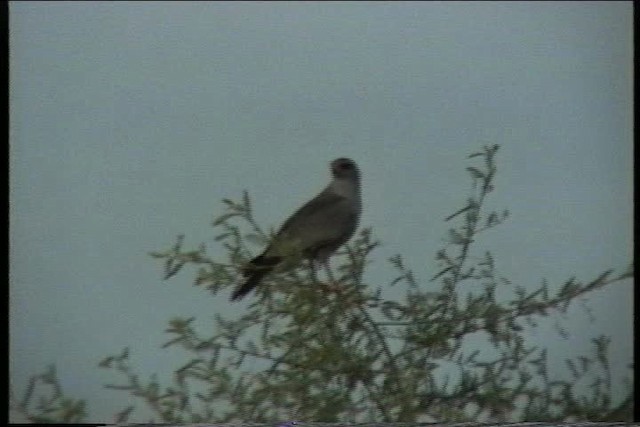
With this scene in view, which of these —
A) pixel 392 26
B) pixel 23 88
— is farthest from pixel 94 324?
pixel 392 26

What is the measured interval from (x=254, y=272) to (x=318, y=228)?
0.19 metres

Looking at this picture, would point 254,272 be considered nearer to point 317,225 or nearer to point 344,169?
point 317,225

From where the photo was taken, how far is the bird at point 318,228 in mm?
2223

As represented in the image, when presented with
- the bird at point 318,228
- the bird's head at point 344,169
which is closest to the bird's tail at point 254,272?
the bird at point 318,228

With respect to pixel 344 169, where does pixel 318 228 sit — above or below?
below

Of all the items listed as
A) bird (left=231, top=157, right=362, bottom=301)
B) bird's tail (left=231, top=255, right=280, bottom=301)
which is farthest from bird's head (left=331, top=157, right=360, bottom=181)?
bird's tail (left=231, top=255, right=280, bottom=301)

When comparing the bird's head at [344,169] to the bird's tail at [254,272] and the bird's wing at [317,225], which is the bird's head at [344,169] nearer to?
the bird's wing at [317,225]

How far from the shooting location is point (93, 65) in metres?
2.22

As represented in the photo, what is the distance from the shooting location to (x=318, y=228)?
223cm

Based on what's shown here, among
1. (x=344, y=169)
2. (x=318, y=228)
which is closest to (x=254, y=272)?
(x=318, y=228)

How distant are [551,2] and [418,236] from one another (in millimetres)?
673

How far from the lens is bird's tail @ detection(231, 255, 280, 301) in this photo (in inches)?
87.7

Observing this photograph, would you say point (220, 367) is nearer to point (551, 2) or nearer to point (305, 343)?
point (305, 343)

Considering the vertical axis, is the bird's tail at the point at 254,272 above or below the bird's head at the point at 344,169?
below
